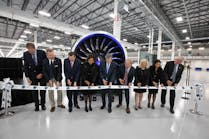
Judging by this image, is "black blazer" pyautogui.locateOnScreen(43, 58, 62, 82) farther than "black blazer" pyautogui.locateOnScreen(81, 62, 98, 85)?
No

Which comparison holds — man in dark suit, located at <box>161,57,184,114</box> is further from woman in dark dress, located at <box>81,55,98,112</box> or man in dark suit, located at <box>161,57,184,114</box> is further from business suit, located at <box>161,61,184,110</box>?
woman in dark dress, located at <box>81,55,98,112</box>

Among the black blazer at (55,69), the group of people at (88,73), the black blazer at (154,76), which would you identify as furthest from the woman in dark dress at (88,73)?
the black blazer at (154,76)

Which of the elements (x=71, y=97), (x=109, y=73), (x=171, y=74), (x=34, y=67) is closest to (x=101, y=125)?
(x=71, y=97)

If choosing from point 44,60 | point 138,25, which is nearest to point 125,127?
point 44,60

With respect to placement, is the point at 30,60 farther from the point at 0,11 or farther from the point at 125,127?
the point at 0,11

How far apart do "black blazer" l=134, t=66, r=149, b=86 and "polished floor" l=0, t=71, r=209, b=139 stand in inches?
30.0

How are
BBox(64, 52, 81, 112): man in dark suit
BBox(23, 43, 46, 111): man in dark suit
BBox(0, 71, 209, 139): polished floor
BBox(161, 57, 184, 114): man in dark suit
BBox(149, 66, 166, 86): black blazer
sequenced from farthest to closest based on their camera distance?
BBox(149, 66, 166, 86): black blazer, BBox(161, 57, 184, 114): man in dark suit, BBox(64, 52, 81, 112): man in dark suit, BBox(23, 43, 46, 111): man in dark suit, BBox(0, 71, 209, 139): polished floor

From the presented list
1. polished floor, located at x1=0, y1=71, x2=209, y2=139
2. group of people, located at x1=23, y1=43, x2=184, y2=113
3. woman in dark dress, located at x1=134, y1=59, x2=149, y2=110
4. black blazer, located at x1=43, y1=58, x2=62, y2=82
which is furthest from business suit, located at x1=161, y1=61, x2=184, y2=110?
black blazer, located at x1=43, y1=58, x2=62, y2=82

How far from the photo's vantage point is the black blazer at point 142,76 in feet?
10.1

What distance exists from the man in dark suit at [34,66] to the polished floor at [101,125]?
561 mm

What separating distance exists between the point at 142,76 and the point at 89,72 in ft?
4.50

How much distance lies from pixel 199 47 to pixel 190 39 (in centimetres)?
466

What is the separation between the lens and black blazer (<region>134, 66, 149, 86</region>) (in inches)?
122

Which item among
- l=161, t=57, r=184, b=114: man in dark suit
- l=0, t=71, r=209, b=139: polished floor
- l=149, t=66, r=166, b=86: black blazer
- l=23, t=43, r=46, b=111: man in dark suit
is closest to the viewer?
l=0, t=71, r=209, b=139: polished floor
